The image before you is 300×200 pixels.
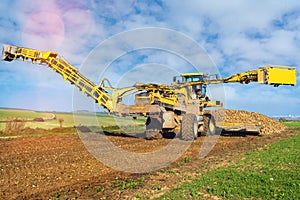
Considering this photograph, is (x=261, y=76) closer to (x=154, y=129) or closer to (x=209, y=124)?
(x=209, y=124)

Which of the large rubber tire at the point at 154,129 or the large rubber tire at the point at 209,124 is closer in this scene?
the large rubber tire at the point at 154,129

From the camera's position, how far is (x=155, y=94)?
54.5 ft

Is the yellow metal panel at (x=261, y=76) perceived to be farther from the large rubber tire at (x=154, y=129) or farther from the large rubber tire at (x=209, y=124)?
the large rubber tire at (x=154, y=129)

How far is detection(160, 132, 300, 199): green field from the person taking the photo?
6.43 meters

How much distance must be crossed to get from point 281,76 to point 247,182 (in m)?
12.1

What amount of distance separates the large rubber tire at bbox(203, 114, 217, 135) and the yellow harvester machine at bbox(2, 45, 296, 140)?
9.44ft

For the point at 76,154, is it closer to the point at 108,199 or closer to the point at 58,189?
the point at 58,189

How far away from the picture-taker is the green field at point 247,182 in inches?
253

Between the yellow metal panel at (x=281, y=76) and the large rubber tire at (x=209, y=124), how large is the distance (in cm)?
602

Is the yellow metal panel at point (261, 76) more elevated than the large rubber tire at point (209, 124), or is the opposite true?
the yellow metal panel at point (261, 76)

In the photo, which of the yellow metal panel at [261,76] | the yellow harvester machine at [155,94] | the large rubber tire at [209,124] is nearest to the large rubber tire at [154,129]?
the yellow harvester machine at [155,94]

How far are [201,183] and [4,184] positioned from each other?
18.8 ft

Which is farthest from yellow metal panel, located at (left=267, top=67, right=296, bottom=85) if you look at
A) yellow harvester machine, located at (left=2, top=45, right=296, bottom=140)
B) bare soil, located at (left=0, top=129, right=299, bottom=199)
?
bare soil, located at (left=0, top=129, right=299, bottom=199)

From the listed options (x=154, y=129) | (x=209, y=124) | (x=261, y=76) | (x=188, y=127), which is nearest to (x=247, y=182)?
(x=188, y=127)
